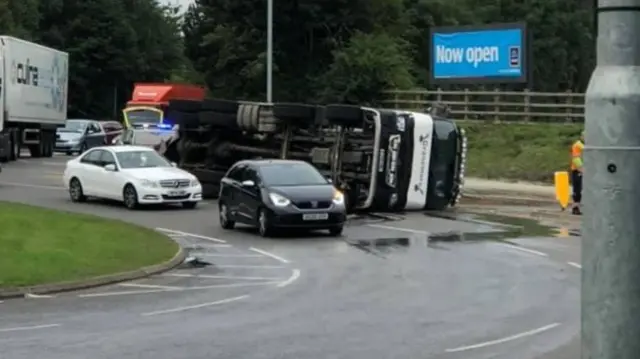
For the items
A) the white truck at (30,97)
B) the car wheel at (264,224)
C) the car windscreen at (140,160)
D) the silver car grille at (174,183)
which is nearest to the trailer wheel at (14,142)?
the white truck at (30,97)

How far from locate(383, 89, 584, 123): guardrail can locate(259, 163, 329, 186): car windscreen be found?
71.3 ft

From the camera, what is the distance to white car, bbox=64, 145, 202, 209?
2934cm

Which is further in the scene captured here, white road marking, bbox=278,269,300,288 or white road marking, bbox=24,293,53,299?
white road marking, bbox=278,269,300,288

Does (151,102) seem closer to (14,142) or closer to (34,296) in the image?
(14,142)

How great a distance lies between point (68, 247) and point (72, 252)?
0.64m

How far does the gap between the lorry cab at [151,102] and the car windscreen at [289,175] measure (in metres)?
27.1

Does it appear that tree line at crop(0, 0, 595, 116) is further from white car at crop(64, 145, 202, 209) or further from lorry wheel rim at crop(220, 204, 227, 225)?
lorry wheel rim at crop(220, 204, 227, 225)

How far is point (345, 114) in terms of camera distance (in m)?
28.4

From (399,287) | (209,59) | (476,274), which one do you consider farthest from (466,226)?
(209,59)

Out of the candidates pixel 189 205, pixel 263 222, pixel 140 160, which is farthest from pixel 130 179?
pixel 263 222

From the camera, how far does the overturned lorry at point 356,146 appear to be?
28391 millimetres

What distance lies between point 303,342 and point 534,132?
112ft

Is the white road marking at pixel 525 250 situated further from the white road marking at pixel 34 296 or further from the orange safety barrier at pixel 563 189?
the white road marking at pixel 34 296

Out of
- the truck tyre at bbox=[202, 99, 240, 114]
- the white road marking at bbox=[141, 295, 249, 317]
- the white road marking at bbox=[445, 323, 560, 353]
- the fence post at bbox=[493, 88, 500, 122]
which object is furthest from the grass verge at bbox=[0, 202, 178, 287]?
the fence post at bbox=[493, 88, 500, 122]
